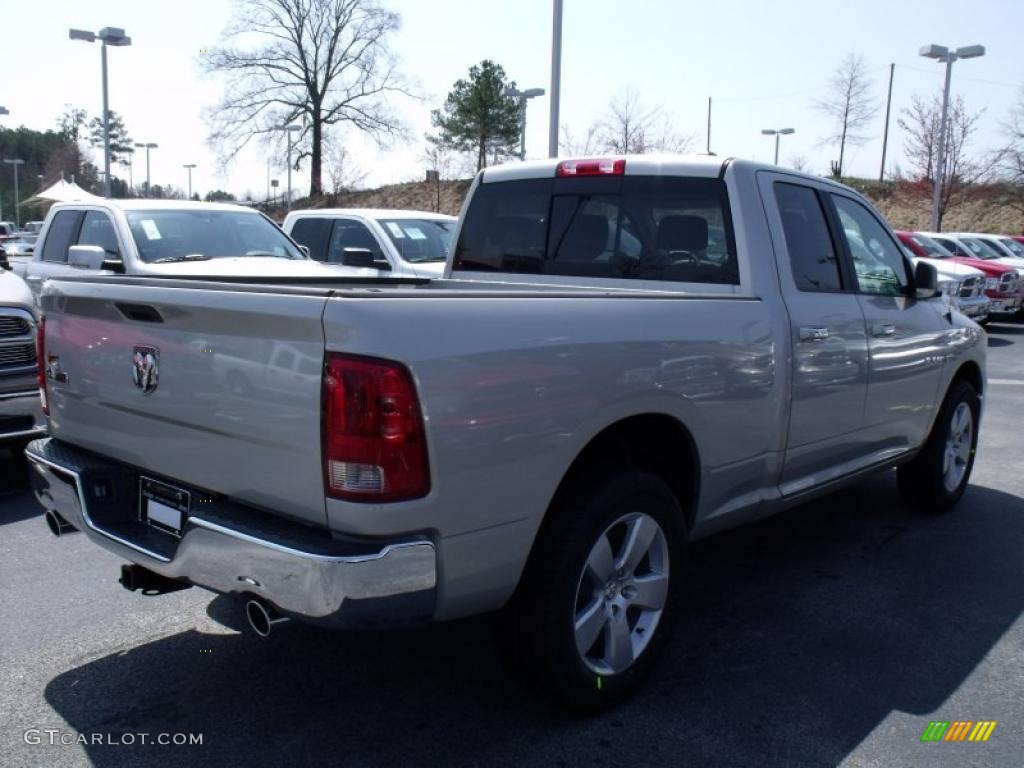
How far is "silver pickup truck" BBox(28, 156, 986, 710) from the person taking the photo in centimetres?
254

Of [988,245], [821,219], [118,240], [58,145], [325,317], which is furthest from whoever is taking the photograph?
[58,145]

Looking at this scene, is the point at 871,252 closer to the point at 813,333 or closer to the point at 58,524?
the point at 813,333

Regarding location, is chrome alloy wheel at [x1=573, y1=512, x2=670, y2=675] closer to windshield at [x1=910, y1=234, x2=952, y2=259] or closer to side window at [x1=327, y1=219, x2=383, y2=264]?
side window at [x1=327, y1=219, x2=383, y2=264]

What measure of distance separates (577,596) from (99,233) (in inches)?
295

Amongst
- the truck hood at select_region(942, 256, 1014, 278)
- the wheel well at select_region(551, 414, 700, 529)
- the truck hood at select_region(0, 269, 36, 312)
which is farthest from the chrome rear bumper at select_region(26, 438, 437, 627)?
the truck hood at select_region(942, 256, 1014, 278)

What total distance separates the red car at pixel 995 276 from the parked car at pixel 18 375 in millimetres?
16404

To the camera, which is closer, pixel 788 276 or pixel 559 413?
pixel 559 413

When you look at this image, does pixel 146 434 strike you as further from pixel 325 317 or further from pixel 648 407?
pixel 648 407

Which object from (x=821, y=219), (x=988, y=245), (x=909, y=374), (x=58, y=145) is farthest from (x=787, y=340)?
(x=58, y=145)

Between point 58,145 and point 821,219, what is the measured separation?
105869 millimetres

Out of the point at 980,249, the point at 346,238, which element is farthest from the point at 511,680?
the point at 980,249

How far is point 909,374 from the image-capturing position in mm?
5070

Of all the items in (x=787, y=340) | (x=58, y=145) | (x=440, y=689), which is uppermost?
(x=58, y=145)

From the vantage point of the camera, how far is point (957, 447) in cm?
593
